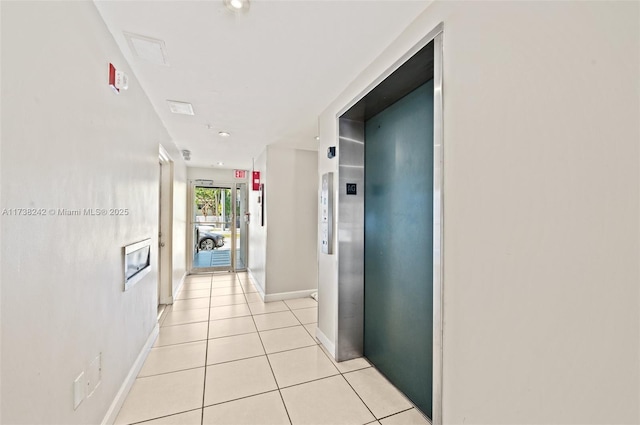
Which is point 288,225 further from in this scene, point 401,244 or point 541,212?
point 541,212

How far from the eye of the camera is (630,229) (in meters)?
0.71

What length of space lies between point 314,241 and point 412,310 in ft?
8.96

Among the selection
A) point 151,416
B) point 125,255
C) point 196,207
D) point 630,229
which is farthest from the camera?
point 196,207

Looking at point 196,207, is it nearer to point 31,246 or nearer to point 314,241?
point 314,241

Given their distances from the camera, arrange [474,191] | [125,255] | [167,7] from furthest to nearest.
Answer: [125,255] < [167,7] < [474,191]

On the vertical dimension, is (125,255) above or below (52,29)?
below

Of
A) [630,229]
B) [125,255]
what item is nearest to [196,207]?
[125,255]

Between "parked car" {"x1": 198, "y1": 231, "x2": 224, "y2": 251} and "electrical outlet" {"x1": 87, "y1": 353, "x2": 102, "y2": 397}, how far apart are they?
16.8ft

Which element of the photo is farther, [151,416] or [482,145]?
[151,416]

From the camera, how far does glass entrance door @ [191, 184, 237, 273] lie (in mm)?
6223

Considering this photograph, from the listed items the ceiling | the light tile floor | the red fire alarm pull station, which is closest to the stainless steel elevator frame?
the light tile floor

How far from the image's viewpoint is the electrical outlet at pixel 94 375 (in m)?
1.45

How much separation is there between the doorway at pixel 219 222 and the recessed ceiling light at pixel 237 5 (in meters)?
5.35

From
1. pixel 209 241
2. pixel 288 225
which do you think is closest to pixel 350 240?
pixel 288 225
